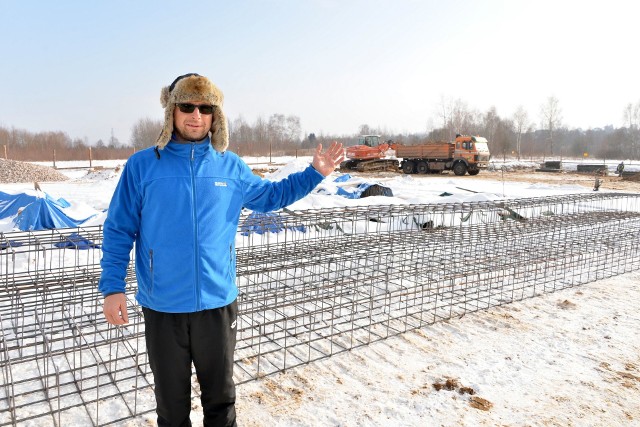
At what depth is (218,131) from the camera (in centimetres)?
224

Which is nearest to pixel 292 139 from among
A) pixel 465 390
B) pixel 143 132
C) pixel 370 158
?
pixel 143 132

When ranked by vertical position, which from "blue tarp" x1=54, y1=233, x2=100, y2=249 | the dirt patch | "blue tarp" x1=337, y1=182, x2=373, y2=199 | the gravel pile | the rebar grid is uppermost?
the gravel pile

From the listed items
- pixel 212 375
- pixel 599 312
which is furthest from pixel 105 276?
pixel 599 312

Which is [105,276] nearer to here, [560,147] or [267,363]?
[267,363]

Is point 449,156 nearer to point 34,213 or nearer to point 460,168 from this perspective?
point 460,168

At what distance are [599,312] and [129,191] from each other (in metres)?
5.11

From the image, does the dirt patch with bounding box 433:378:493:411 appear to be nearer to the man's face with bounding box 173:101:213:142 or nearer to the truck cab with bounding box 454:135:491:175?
the man's face with bounding box 173:101:213:142

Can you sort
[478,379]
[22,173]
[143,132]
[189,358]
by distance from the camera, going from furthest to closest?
1. [143,132]
2. [22,173]
3. [478,379]
4. [189,358]

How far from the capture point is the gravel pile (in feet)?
65.5

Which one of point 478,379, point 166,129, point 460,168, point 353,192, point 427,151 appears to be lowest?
point 478,379

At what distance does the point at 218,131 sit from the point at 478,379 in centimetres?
279

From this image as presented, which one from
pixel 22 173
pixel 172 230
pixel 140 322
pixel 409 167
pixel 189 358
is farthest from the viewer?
pixel 409 167

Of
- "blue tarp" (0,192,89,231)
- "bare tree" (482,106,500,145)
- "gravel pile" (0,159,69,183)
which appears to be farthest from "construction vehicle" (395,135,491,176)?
"bare tree" (482,106,500,145)

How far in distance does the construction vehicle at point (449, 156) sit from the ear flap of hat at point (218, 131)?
27856mm
